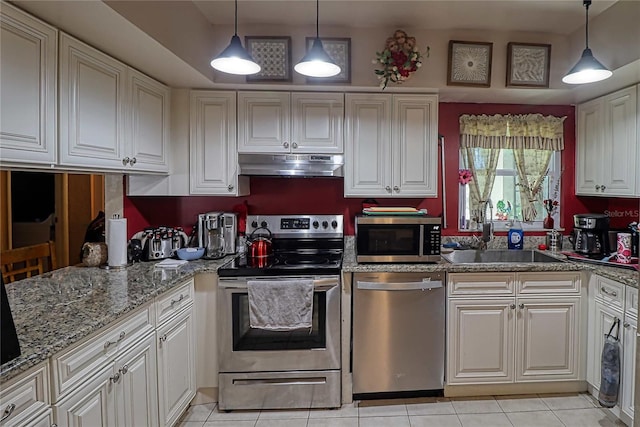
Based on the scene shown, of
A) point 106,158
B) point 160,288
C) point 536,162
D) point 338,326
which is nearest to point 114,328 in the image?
point 160,288

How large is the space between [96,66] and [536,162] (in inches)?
132

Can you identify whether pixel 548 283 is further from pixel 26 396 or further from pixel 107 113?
pixel 107 113

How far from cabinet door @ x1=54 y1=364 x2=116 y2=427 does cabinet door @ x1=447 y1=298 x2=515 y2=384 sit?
1.99m

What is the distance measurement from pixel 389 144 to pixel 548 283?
1.46 m

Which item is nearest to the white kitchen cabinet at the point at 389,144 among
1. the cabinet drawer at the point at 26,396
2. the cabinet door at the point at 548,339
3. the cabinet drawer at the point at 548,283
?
the cabinet drawer at the point at 548,283

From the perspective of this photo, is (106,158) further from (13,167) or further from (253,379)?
(253,379)

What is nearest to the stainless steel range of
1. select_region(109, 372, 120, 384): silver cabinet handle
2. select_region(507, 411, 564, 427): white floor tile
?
select_region(109, 372, 120, 384): silver cabinet handle

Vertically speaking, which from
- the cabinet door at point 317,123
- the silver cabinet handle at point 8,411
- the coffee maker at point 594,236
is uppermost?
the cabinet door at point 317,123

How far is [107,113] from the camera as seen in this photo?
1987mm

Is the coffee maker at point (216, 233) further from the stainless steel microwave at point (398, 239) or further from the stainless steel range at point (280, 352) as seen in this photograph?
the stainless steel microwave at point (398, 239)

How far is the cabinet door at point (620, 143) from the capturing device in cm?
252

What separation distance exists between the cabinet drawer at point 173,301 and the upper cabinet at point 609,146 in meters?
3.05

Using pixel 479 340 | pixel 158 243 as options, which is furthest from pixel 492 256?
pixel 158 243

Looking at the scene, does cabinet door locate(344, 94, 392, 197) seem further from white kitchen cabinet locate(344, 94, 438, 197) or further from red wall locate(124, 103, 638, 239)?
red wall locate(124, 103, 638, 239)
